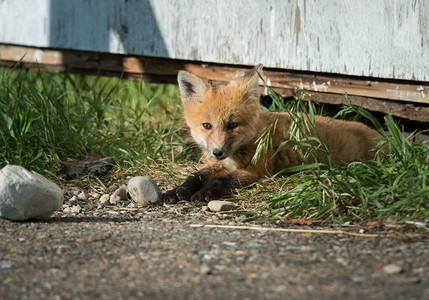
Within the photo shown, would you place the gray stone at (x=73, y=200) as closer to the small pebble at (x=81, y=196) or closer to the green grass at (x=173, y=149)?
the small pebble at (x=81, y=196)

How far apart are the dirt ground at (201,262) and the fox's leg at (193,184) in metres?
0.59

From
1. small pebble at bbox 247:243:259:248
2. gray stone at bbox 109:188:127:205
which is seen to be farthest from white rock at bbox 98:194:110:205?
small pebble at bbox 247:243:259:248

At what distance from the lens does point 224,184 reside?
3832 mm

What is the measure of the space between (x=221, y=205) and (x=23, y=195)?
1.26m

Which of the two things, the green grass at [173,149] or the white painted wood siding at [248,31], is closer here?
the green grass at [173,149]

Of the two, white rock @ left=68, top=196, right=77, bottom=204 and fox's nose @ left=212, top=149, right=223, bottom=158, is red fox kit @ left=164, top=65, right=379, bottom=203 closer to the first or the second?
fox's nose @ left=212, top=149, right=223, bottom=158

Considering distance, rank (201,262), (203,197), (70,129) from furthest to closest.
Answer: (70,129) → (203,197) → (201,262)

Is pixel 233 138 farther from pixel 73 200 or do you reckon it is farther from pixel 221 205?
pixel 73 200

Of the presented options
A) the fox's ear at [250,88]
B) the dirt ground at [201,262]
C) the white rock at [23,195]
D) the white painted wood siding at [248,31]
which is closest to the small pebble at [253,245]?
the dirt ground at [201,262]

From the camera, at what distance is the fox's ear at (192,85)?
411 cm

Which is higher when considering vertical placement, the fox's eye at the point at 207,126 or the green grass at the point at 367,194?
the fox's eye at the point at 207,126

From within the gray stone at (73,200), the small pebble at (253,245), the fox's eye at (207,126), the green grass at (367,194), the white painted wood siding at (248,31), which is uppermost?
the white painted wood siding at (248,31)

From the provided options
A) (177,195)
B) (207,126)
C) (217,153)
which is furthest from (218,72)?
(177,195)

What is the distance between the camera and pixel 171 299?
2.00m
